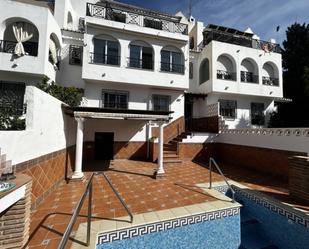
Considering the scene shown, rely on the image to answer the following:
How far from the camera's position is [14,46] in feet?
37.4

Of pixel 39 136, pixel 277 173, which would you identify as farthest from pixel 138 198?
pixel 277 173

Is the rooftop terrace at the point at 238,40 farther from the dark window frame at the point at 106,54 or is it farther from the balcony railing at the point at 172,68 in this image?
the dark window frame at the point at 106,54

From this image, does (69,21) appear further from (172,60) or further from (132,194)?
(132,194)

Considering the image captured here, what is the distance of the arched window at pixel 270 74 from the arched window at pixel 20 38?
19.5 metres

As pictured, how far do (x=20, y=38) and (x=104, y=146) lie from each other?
27.9 ft

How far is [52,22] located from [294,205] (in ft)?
52.5

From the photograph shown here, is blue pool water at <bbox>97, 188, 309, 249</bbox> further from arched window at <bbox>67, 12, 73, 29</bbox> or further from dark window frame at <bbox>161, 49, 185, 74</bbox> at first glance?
arched window at <bbox>67, 12, 73, 29</bbox>

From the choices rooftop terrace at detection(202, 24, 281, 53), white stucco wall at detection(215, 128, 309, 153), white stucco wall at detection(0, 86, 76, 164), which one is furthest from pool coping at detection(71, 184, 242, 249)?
rooftop terrace at detection(202, 24, 281, 53)

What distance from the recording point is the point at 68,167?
881cm

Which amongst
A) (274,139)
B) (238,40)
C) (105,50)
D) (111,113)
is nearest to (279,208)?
(274,139)

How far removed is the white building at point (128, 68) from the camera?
1142cm

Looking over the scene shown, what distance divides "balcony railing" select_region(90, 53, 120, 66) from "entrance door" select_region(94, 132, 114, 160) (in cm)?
513

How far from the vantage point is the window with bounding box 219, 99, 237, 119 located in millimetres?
17206

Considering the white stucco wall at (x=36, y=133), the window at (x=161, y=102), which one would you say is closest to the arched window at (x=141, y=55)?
the window at (x=161, y=102)
